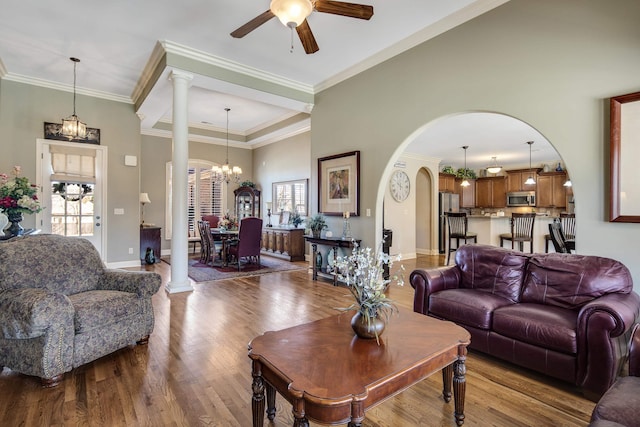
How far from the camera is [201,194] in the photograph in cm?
897

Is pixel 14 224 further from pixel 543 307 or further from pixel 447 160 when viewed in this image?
pixel 447 160

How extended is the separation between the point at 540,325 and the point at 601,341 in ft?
1.10

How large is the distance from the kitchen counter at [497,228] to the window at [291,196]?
3.82 metres

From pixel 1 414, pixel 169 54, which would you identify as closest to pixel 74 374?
pixel 1 414

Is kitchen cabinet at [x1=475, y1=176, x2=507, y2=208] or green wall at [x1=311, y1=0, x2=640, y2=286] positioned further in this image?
kitchen cabinet at [x1=475, y1=176, x2=507, y2=208]

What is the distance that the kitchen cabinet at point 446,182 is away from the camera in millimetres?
9523

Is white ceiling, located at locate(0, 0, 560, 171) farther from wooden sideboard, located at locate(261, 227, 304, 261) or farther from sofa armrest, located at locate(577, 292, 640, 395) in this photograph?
sofa armrest, located at locate(577, 292, 640, 395)

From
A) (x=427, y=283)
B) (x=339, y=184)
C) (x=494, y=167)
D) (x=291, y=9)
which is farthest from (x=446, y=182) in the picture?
(x=291, y=9)

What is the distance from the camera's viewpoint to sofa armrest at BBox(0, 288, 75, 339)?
2055 millimetres

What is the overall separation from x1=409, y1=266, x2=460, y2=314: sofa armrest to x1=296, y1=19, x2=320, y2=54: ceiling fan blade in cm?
248

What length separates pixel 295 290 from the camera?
483 cm

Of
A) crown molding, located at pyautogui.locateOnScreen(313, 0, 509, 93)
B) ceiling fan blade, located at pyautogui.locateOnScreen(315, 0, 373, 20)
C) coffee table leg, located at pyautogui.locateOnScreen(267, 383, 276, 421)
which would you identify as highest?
crown molding, located at pyautogui.locateOnScreen(313, 0, 509, 93)

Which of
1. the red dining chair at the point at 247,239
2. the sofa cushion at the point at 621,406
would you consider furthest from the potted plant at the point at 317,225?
the sofa cushion at the point at 621,406

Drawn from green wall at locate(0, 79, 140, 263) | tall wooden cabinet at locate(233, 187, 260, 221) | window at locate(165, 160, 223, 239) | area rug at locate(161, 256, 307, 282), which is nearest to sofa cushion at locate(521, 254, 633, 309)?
area rug at locate(161, 256, 307, 282)
